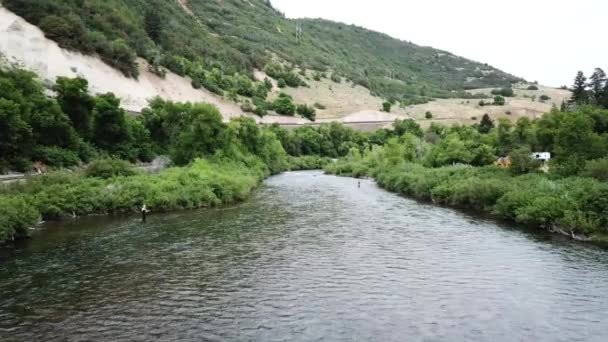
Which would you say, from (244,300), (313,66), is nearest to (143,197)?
(244,300)

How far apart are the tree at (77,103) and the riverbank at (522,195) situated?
3276cm

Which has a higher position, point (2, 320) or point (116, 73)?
point (116, 73)

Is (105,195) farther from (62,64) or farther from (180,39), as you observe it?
(180,39)

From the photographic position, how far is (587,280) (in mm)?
22250

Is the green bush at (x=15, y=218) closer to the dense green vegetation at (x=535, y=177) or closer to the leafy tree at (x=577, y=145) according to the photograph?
the dense green vegetation at (x=535, y=177)

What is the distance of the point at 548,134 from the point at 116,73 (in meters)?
62.3

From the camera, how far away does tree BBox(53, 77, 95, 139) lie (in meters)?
52.6

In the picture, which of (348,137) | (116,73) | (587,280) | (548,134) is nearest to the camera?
(587,280)

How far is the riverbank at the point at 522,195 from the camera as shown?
3078cm

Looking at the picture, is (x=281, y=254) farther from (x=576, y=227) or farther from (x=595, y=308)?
(x=576, y=227)

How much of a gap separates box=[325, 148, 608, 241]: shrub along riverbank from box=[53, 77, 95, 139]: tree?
107 feet

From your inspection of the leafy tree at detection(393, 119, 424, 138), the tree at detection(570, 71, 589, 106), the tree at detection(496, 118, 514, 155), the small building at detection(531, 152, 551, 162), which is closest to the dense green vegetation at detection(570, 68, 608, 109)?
the tree at detection(570, 71, 589, 106)

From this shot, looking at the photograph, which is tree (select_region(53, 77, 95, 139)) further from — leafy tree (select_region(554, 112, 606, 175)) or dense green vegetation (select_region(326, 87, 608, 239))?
leafy tree (select_region(554, 112, 606, 175))

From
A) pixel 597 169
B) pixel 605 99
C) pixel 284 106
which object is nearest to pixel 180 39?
pixel 284 106
